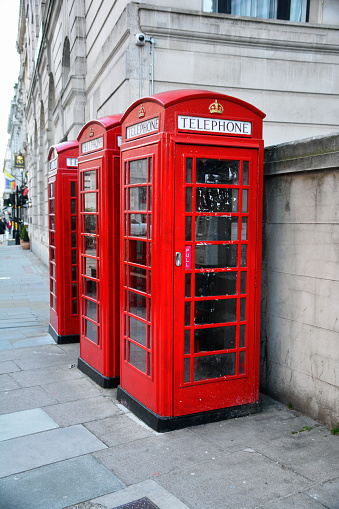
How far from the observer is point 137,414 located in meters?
4.56

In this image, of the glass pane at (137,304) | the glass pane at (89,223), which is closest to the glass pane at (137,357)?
the glass pane at (137,304)

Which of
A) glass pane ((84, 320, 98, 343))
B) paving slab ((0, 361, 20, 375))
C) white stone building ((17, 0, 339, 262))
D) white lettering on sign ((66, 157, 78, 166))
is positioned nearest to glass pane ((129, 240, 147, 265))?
glass pane ((84, 320, 98, 343))

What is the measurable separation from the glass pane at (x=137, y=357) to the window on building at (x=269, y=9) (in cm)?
722

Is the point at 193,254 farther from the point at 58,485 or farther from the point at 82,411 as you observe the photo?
the point at 58,485

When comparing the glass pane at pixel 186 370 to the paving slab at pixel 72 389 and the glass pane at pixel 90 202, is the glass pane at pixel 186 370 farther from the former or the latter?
the glass pane at pixel 90 202

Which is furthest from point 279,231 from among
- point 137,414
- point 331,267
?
point 137,414

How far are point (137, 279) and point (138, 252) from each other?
0.26m

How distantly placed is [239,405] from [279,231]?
173cm

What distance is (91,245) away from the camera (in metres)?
5.72

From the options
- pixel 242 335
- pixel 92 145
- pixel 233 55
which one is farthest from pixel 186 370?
pixel 233 55

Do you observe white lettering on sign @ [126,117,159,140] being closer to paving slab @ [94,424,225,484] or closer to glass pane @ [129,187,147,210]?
glass pane @ [129,187,147,210]

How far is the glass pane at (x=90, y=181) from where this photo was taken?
5443mm

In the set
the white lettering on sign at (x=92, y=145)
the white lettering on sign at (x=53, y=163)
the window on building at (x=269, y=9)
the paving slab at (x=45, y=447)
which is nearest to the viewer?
the paving slab at (x=45, y=447)

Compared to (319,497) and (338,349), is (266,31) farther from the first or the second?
(319,497)
